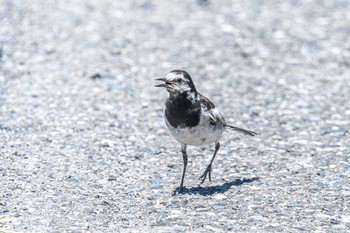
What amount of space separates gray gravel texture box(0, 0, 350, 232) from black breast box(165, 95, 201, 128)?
2.47ft

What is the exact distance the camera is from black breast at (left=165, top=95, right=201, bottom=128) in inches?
365

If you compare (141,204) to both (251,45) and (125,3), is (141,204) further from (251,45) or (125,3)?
(125,3)

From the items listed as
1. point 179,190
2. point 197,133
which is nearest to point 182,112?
point 197,133

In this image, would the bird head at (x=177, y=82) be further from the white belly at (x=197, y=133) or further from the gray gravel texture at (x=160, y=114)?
the gray gravel texture at (x=160, y=114)


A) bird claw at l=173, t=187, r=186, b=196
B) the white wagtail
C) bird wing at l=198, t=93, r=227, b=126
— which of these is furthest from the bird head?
bird claw at l=173, t=187, r=186, b=196

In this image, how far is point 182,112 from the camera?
30.5 feet

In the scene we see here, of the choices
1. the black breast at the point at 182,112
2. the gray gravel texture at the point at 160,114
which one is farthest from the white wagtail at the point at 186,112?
the gray gravel texture at the point at 160,114

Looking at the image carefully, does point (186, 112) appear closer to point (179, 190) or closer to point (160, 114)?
point (179, 190)

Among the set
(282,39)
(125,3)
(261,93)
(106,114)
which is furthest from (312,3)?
→ (106,114)

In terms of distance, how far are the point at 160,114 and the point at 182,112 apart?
3.22 m

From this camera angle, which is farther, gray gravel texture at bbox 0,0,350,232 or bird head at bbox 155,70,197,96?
bird head at bbox 155,70,197,96

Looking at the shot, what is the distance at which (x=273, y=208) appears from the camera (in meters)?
8.84

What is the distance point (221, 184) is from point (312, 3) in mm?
9863

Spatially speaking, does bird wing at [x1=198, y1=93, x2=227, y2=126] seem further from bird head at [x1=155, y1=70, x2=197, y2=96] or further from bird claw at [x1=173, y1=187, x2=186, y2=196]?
bird claw at [x1=173, y1=187, x2=186, y2=196]
